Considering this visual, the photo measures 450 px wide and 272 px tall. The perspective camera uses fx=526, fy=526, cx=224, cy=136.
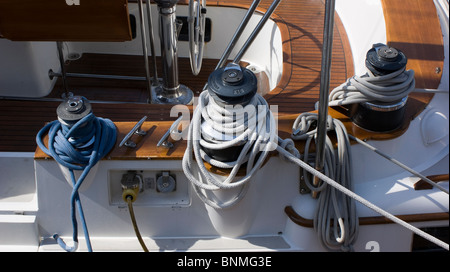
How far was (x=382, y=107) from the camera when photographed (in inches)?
81.7

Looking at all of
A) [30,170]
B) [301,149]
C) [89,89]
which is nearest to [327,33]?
[301,149]

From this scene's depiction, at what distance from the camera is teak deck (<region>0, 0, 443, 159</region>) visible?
7.30 feet

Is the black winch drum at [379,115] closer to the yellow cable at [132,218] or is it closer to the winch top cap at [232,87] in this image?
the winch top cap at [232,87]

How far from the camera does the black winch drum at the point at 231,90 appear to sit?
1.83 metres

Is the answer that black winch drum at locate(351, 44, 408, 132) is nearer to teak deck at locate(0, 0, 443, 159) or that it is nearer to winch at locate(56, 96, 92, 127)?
teak deck at locate(0, 0, 443, 159)

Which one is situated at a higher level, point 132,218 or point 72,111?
point 72,111

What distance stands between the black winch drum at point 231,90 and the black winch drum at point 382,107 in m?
0.52

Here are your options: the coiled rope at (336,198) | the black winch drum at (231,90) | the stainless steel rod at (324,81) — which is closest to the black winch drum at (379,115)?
the coiled rope at (336,198)

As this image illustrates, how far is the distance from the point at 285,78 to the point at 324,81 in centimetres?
105

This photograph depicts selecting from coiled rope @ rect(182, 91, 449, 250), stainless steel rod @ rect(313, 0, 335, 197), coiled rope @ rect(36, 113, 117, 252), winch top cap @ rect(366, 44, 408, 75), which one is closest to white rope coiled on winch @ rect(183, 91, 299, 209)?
coiled rope @ rect(182, 91, 449, 250)

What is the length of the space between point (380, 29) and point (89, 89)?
1.64m

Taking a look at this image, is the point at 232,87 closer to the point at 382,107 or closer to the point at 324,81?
the point at 324,81

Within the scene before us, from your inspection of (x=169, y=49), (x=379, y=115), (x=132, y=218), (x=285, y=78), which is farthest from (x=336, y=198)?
(x=169, y=49)
